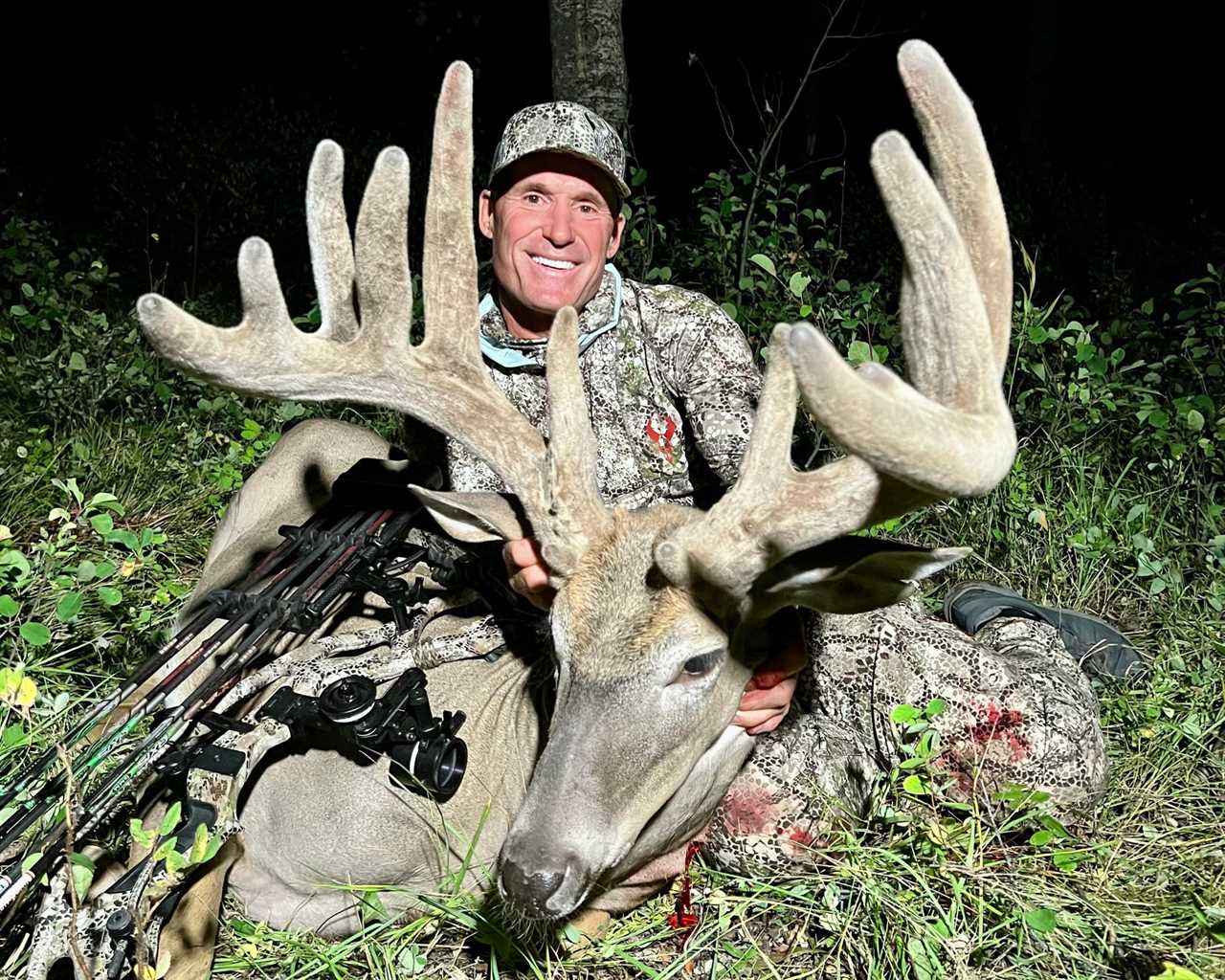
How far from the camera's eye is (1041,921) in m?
2.66

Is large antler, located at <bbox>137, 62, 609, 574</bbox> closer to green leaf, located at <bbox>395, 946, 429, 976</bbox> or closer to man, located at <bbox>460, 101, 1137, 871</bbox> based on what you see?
man, located at <bbox>460, 101, 1137, 871</bbox>

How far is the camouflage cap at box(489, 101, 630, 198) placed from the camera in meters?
3.72

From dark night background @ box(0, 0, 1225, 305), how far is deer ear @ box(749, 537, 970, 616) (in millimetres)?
6451

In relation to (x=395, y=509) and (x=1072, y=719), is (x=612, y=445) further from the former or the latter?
(x=1072, y=719)

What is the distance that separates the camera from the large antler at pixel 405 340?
8.94 feet

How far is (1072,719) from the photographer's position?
3.37 m

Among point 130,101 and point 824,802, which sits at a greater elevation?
point 130,101

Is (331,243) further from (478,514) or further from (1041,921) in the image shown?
(1041,921)

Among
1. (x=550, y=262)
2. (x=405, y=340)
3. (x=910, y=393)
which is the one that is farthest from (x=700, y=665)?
(x=550, y=262)

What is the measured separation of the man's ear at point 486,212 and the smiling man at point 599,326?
4cm

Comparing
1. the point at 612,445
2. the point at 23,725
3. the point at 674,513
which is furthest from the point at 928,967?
the point at 23,725

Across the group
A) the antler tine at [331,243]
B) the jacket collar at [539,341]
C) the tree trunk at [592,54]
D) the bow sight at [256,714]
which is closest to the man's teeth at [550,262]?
the jacket collar at [539,341]

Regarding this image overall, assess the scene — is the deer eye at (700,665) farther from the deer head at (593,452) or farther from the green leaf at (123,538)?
the green leaf at (123,538)

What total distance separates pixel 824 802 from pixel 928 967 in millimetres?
597
